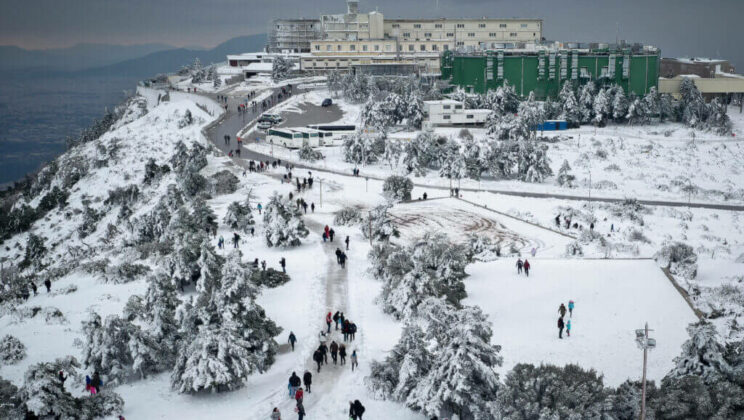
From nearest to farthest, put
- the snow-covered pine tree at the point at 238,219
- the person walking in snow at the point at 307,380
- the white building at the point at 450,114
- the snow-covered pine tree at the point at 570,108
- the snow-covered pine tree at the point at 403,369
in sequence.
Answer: the snow-covered pine tree at the point at 403,369, the person walking in snow at the point at 307,380, the snow-covered pine tree at the point at 238,219, the white building at the point at 450,114, the snow-covered pine tree at the point at 570,108

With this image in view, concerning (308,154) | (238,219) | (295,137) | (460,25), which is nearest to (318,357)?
(238,219)

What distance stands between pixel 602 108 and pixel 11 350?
62.2 meters

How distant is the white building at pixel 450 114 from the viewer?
64500 mm

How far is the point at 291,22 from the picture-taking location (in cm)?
11406

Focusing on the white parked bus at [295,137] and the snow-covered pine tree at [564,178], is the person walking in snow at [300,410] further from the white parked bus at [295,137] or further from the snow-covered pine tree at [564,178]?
the white parked bus at [295,137]

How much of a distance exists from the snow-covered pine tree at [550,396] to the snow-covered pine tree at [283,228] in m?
17.3

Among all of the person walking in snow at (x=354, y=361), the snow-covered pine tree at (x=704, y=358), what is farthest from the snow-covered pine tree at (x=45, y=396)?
the snow-covered pine tree at (x=704, y=358)

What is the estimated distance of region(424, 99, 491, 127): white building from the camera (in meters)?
64.5

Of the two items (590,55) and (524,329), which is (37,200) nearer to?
(524,329)

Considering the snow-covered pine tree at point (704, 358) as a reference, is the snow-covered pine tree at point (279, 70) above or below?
above

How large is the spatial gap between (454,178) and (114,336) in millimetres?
33670

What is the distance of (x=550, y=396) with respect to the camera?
45.2 feet

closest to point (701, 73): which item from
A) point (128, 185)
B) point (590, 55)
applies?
point (590, 55)

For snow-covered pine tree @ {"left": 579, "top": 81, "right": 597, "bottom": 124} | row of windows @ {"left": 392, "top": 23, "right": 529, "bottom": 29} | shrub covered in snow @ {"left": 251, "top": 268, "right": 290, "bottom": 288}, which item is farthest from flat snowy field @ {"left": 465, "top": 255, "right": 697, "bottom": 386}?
row of windows @ {"left": 392, "top": 23, "right": 529, "bottom": 29}
